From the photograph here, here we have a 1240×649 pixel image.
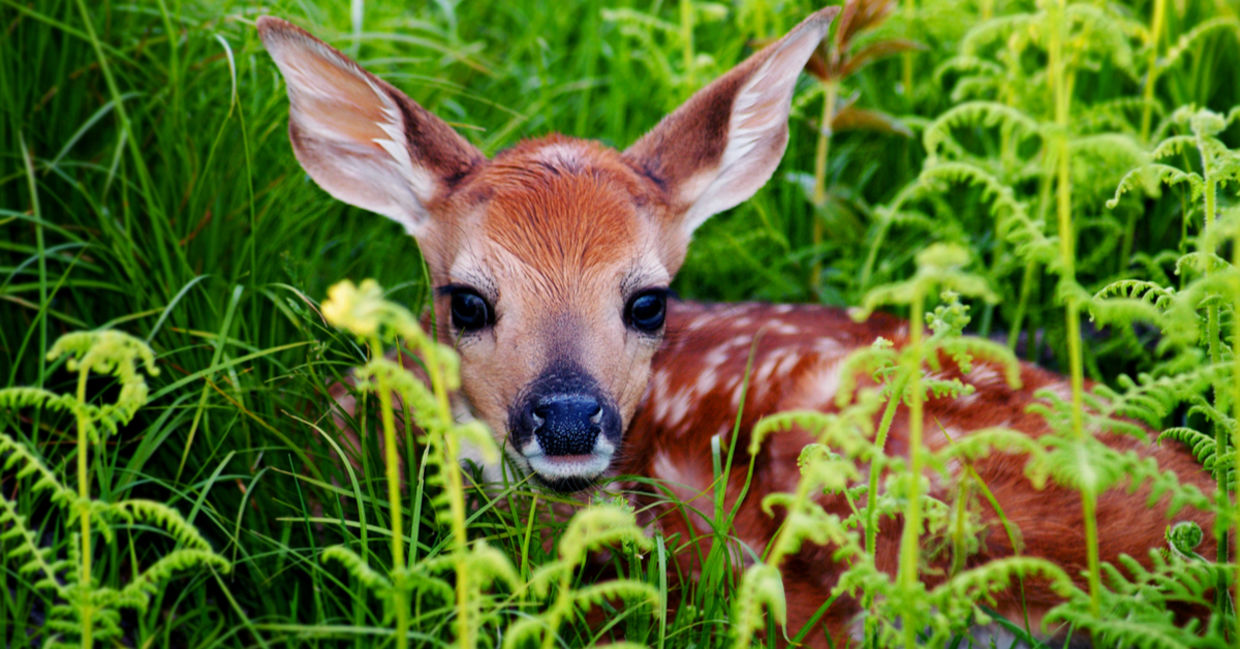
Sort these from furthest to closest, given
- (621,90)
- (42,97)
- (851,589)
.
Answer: (621,90) → (42,97) → (851,589)

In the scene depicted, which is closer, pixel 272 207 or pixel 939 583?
pixel 939 583

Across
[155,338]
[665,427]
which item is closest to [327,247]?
[155,338]

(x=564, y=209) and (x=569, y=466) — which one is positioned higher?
(x=564, y=209)

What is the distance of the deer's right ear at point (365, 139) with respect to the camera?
303 cm

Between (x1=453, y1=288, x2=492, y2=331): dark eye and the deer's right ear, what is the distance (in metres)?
0.37

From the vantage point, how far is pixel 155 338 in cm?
297

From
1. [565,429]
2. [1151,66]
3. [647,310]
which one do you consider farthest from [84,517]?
[1151,66]

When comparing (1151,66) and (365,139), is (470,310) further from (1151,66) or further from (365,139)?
(1151,66)

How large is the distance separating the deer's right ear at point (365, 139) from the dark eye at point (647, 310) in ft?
1.96

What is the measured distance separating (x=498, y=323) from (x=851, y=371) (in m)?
1.32

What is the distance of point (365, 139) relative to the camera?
3.20m

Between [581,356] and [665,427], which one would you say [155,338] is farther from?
[665,427]

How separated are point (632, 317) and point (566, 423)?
48 cm

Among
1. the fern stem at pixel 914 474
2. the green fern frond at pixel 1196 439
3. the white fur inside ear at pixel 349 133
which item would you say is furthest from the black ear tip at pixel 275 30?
the green fern frond at pixel 1196 439
